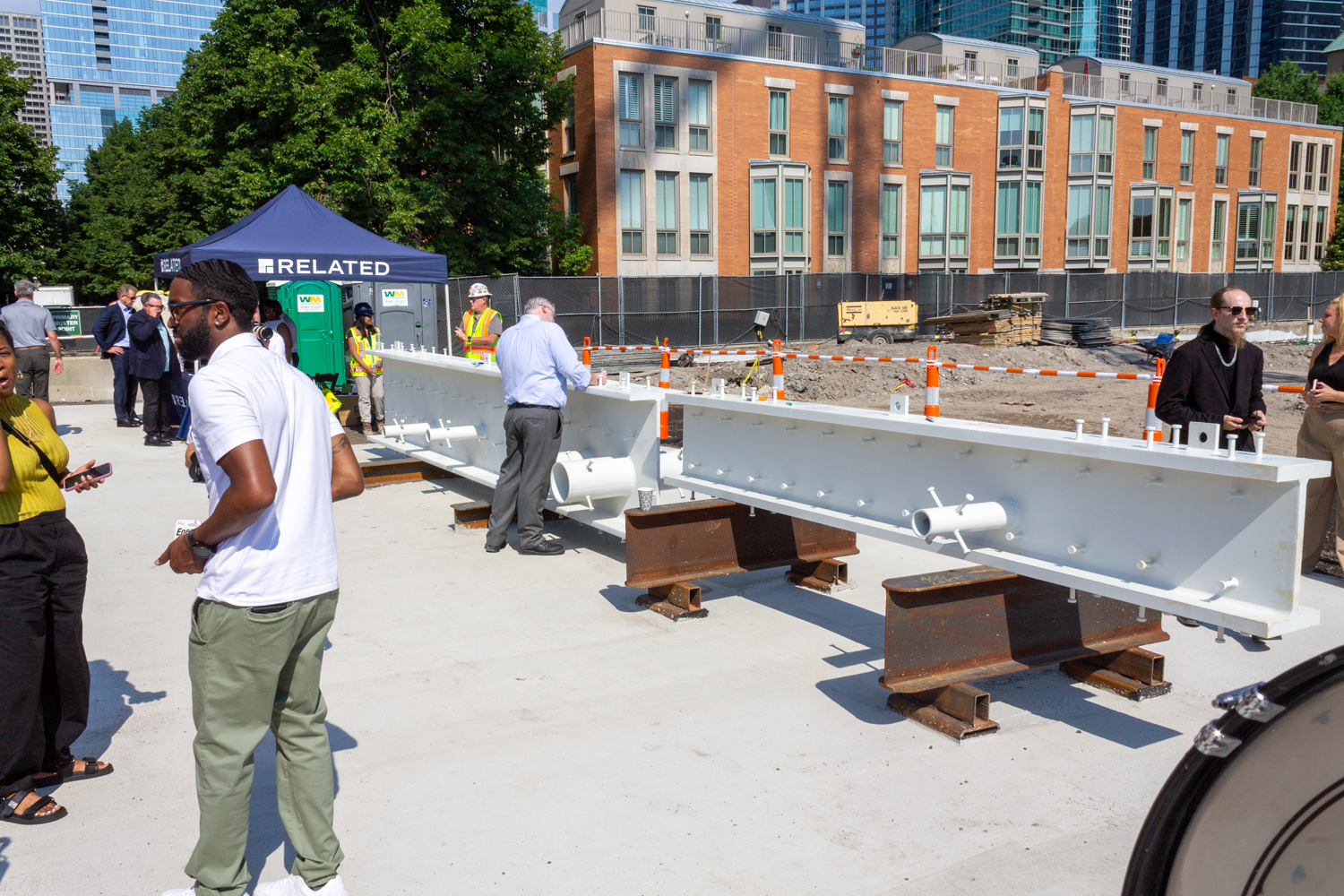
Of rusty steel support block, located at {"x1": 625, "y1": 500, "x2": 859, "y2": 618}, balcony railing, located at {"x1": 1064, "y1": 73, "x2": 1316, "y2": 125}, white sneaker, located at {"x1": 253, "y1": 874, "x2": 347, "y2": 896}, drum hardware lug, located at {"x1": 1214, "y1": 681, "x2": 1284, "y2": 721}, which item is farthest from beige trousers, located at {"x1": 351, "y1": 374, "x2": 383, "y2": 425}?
balcony railing, located at {"x1": 1064, "y1": 73, "x2": 1316, "y2": 125}

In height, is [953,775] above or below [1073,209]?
below

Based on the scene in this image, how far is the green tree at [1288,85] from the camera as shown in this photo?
249 feet

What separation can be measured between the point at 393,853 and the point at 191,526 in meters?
1.37

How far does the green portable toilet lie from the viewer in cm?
1548

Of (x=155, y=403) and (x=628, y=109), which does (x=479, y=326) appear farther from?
(x=628, y=109)

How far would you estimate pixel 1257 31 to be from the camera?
16325 cm

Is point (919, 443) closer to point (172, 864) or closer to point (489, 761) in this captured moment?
point (489, 761)

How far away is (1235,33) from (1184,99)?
461ft

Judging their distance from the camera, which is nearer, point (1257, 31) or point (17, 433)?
point (17, 433)

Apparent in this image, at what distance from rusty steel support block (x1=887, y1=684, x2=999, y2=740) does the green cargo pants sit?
2622 mm

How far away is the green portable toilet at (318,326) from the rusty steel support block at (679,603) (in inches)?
422

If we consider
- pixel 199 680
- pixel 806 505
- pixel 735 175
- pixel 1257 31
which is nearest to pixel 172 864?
pixel 199 680

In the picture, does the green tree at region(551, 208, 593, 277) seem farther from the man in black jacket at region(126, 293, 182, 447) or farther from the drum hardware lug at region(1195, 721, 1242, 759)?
the drum hardware lug at region(1195, 721, 1242, 759)

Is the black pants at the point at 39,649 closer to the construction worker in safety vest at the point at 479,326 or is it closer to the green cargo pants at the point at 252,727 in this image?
the green cargo pants at the point at 252,727
